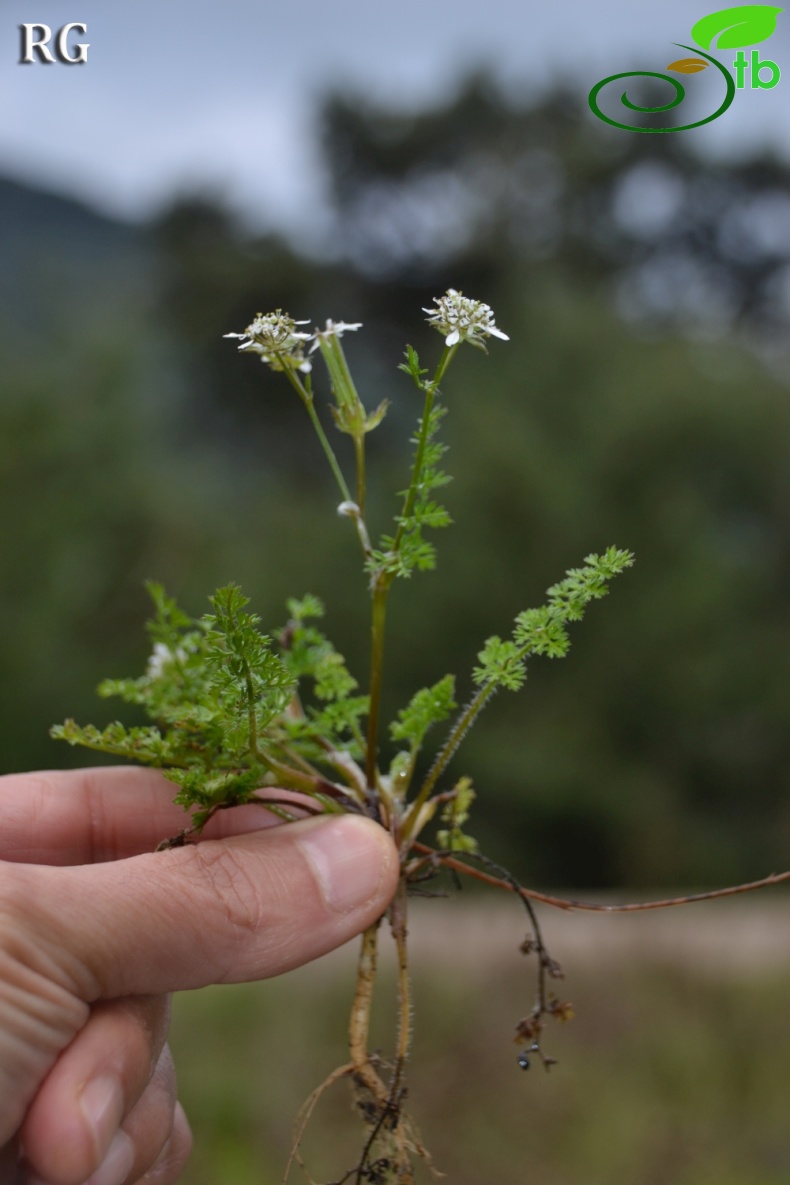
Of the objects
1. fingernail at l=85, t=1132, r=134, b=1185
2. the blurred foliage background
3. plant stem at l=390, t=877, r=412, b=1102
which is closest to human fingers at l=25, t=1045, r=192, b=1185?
fingernail at l=85, t=1132, r=134, b=1185

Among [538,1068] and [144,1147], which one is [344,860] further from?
[538,1068]

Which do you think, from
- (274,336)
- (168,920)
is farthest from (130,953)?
(274,336)

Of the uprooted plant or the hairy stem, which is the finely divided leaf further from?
the hairy stem

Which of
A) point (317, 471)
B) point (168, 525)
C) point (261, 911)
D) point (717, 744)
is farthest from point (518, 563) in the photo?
point (261, 911)

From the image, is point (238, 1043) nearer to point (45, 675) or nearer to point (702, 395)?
point (45, 675)

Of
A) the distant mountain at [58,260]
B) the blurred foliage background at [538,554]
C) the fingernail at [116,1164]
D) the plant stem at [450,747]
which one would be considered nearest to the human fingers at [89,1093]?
the fingernail at [116,1164]

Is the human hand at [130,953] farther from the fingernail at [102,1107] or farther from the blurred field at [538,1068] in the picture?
the blurred field at [538,1068]

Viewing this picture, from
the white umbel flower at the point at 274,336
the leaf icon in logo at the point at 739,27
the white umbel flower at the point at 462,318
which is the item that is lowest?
the white umbel flower at the point at 274,336
